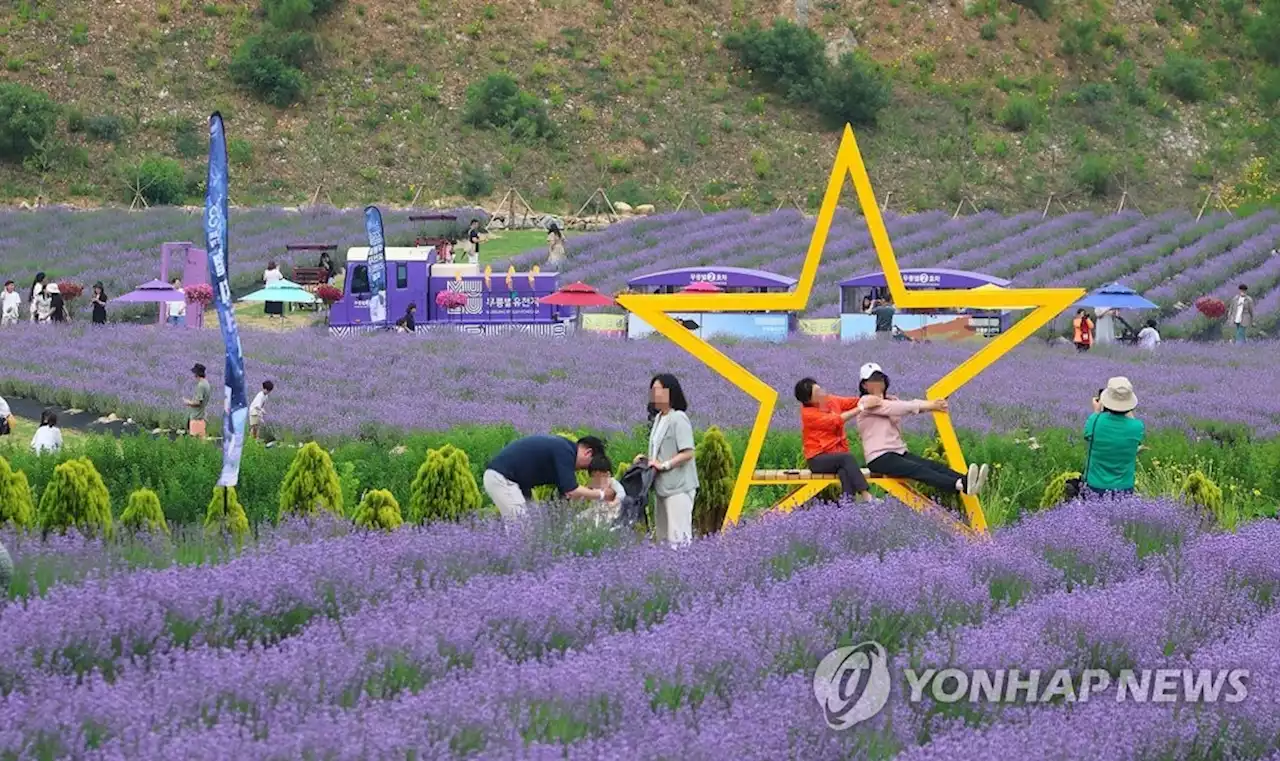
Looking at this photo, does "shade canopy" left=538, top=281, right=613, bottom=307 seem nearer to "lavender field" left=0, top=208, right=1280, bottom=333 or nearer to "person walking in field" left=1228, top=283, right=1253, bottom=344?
"lavender field" left=0, top=208, right=1280, bottom=333

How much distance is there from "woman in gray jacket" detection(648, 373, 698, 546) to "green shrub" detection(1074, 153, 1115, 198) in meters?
52.9

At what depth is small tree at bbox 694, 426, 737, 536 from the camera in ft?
46.3

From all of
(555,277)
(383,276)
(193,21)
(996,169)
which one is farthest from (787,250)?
(193,21)

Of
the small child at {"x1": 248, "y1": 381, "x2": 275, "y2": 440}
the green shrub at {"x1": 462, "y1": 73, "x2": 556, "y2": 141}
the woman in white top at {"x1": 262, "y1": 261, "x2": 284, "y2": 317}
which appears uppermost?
the green shrub at {"x1": 462, "y1": 73, "x2": 556, "y2": 141}

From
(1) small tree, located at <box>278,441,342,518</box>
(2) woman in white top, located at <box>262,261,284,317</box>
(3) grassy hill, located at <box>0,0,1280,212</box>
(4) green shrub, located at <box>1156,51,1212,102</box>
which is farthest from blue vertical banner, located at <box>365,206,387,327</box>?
(4) green shrub, located at <box>1156,51,1212,102</box>

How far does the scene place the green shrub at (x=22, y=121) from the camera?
58.2 metres

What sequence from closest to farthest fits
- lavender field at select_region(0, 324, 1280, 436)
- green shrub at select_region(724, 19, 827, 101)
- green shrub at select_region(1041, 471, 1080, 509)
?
green shrub at select_region(1041, 471, 1080, 509)
lavender field at select_region(0, 324, 1280, 436)
green shrub at select_region(724, 19, 827, 101)

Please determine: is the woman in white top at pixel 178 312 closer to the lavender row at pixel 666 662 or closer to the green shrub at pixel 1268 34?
the lavender row at pixel 666 662

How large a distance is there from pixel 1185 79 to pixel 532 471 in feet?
214

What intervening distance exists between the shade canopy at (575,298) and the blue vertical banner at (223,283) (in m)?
20.8

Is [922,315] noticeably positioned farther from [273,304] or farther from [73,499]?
[73,499]

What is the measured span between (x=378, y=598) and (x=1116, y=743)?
377 cm

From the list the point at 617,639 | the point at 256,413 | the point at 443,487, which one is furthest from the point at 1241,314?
the point at 617,639

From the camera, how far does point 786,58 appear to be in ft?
232
